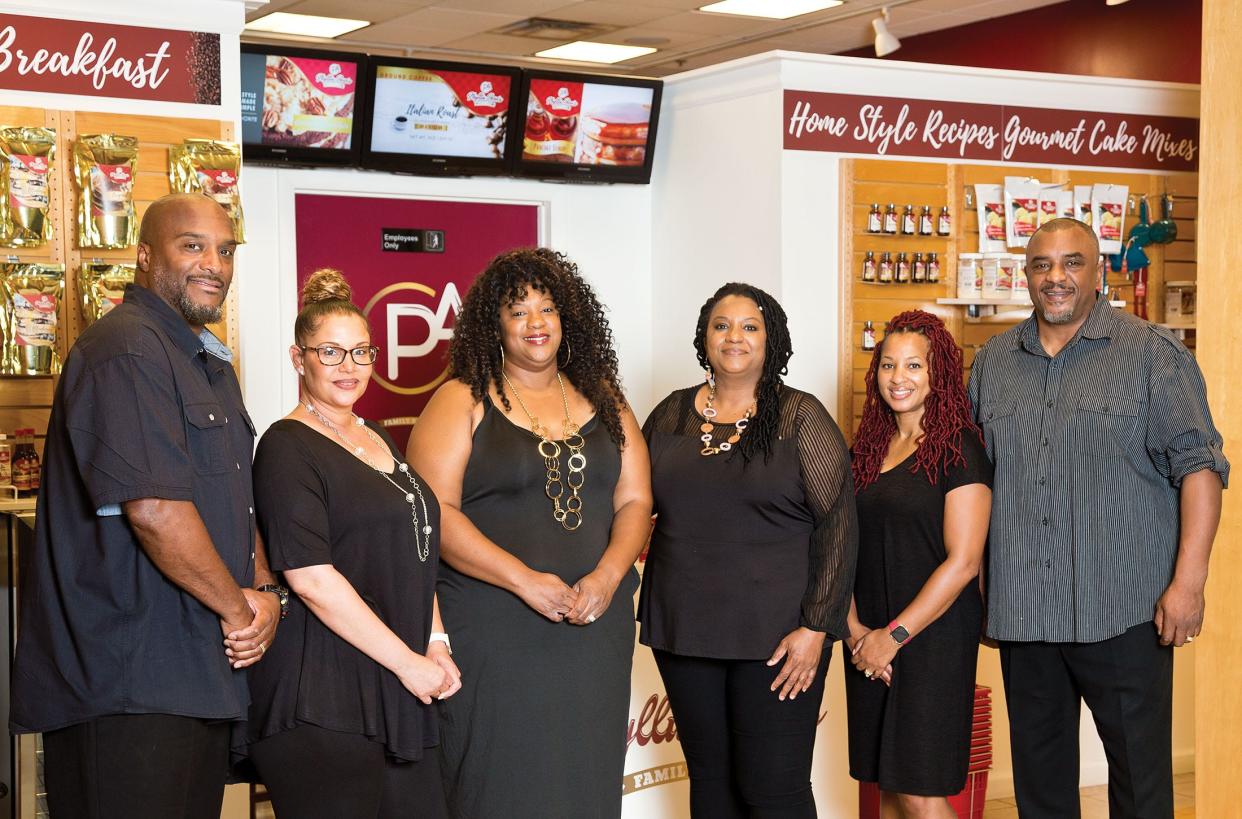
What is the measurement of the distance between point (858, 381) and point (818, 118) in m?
1.08

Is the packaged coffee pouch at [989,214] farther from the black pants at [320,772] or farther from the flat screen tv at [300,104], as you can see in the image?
the black pants at [320,772]

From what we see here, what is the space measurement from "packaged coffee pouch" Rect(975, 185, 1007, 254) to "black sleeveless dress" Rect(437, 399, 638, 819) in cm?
340

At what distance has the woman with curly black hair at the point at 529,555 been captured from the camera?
299 cm

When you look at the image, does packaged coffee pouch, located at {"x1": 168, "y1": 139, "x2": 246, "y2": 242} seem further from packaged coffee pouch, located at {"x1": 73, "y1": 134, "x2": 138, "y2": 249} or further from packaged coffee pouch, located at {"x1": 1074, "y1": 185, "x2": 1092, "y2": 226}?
packaged coffee pouch, located at {"x1": 1074, "y1": 185, "x2": 1092, "y2": 226}

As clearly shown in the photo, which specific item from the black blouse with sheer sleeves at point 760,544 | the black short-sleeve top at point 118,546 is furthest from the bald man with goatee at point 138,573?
the black blouse with sheer sleeves at point 760,544

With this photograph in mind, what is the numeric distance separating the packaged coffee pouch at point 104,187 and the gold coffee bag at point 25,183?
0.10m

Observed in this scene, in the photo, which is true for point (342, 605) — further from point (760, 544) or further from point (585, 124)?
point (585, 124)

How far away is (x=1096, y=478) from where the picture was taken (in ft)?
11.0

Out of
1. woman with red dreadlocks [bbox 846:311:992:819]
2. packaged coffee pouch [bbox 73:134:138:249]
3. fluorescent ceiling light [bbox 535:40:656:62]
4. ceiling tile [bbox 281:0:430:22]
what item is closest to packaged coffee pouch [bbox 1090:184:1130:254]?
woman with red dreadlocks [bbox 846:311:992:819]

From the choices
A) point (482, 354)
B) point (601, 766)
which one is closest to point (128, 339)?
point (482, 354)

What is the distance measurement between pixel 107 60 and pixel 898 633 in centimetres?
298

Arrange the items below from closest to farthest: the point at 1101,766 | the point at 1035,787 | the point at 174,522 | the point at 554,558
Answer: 1. the point at 174,522
2. the point at 554,558
3. the point at 1035,787
4. the point at 1101,766

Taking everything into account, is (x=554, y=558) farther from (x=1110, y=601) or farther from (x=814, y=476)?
(x=1110, y=601)

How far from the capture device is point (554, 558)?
3.02m
